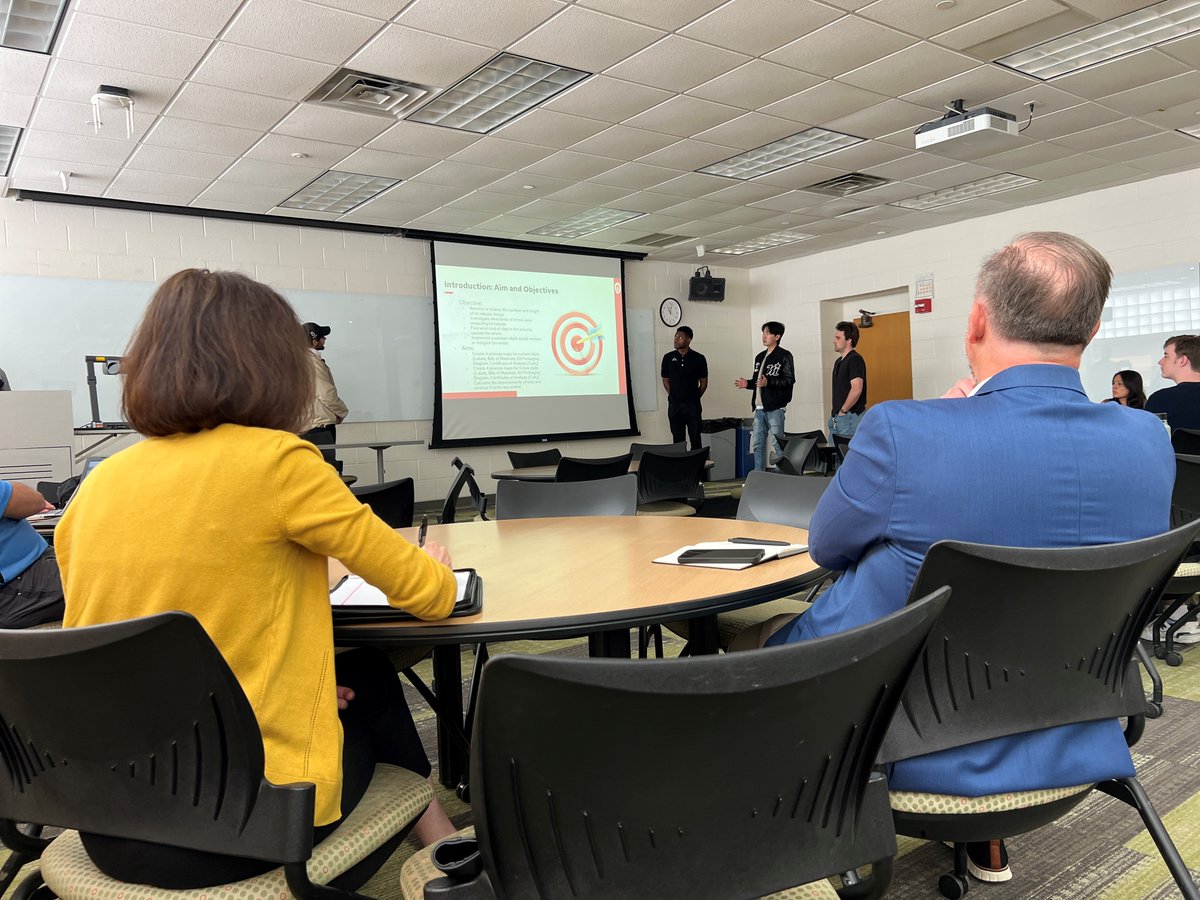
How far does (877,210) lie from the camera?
8.27 meters

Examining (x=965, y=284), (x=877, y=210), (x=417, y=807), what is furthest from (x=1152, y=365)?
(x=417, y=807)

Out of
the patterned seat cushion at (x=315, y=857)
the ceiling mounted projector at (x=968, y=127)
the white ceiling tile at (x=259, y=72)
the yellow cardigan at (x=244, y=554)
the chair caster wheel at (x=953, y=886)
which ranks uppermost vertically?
the white ceiling tile at (x=259, y=72)

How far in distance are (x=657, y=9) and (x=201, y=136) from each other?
312 centimetres

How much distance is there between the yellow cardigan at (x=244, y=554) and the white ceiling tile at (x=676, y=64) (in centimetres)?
399

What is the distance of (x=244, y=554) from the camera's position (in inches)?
41.9

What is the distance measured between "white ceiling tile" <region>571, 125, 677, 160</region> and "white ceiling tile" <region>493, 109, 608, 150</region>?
0.08 metres

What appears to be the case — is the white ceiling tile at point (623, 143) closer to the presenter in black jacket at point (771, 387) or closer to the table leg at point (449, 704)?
Answer: the presenter in black jacket at point (771, 387)

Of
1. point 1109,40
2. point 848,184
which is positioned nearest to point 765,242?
point 848,184

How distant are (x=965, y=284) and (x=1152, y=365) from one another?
1.93 m

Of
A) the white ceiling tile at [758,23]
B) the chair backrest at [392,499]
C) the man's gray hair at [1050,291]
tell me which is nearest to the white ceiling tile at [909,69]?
the white ceiling tile at [758,23]

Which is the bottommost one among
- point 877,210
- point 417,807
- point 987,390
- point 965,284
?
point 417,807

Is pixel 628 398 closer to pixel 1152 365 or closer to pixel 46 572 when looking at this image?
pixel 1152 365

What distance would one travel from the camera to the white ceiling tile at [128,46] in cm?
395

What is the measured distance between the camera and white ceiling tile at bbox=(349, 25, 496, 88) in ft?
13.9
